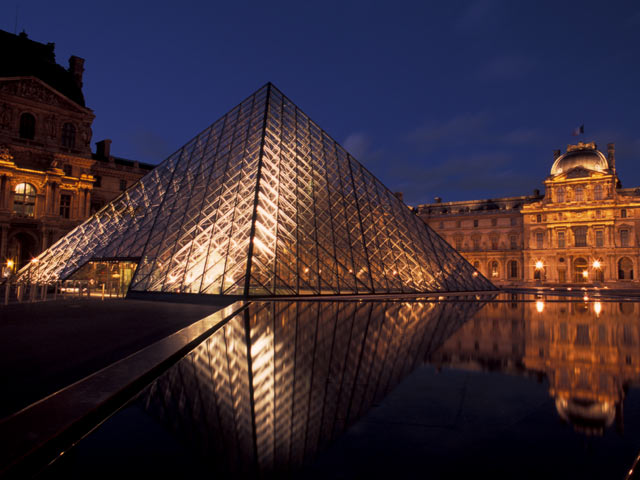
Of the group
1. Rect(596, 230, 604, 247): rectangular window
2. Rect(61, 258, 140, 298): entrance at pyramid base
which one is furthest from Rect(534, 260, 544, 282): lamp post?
Rect(61, 258, 140, 298): entrance at pyramid base

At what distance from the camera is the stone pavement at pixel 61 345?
3.89 m

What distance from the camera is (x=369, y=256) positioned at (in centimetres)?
1864

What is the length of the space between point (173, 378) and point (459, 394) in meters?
2.58

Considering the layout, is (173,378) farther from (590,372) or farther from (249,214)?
(249,214)

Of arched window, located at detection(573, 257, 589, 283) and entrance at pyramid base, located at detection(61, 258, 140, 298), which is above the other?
arched window, located at detection(573, 257, 589, 283)

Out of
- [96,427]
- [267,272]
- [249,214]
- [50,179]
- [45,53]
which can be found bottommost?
[96,427]

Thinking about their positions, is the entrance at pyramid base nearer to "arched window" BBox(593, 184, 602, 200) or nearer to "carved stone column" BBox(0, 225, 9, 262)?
"carved stone column" BBox(0, 225, 9, 262)

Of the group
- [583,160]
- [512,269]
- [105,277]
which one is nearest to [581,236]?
[583,160]

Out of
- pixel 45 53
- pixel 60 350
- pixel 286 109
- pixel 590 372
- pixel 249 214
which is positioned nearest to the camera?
pixel 590 372

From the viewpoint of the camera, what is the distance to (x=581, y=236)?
51.3 meters

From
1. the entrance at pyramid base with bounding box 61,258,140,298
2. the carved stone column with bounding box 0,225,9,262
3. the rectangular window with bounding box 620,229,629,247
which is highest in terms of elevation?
the rectangular window with bounding box 620,229,629,247

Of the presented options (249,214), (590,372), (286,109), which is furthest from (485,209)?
(590,372)

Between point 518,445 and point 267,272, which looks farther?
point 267,272

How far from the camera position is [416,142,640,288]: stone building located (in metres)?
48.9
